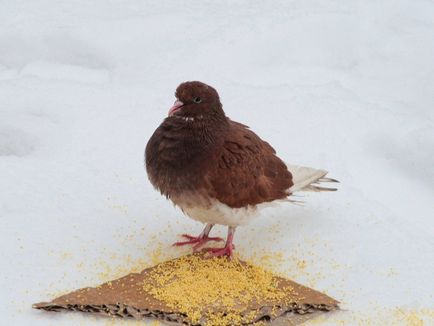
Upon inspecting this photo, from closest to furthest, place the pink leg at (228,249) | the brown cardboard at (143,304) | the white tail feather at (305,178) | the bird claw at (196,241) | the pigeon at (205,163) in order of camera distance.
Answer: the brown cardboard at (143,304) < the pigeon at (205,163) < the pink leg at (228,249) < the bird claw at (196,241) < the white tail feather at (305,178)

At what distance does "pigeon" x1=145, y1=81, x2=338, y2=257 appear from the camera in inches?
227

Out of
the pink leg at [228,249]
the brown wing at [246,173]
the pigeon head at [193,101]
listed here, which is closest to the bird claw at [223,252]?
the pink leg at [228,249]

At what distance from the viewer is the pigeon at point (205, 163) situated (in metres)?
5.78

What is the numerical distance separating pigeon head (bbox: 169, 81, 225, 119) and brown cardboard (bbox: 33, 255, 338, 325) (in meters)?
1.12

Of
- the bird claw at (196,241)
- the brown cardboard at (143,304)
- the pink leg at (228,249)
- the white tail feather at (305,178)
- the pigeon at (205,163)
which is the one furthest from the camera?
the white tail feather at (305,178)

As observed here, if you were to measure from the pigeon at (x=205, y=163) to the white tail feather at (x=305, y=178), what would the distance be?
1.28ft

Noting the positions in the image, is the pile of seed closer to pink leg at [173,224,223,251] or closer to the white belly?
pink leg at [173,224,223,251]

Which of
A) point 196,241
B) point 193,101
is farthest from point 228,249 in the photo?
point 193,101

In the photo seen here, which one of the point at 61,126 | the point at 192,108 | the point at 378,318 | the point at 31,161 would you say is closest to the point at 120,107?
the point at 61,126

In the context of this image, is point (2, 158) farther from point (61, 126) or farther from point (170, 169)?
point (170, 169)

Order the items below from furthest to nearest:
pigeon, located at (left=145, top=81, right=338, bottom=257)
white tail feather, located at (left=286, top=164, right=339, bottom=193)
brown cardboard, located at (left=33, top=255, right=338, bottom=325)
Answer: white tail feather, located at (left=286, top=164, right=339, bottom=193), pigeon, located at (left=145, top=81, right=338, bottom=257), brown cardboard, located at (left=33, top=255, right=338, bottom=325)

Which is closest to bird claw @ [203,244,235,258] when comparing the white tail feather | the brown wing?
the brown wing

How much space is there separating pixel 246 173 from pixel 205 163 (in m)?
0.34

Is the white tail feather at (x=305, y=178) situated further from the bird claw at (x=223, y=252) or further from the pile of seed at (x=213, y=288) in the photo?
the pile of seed at (x=213, y=288)
